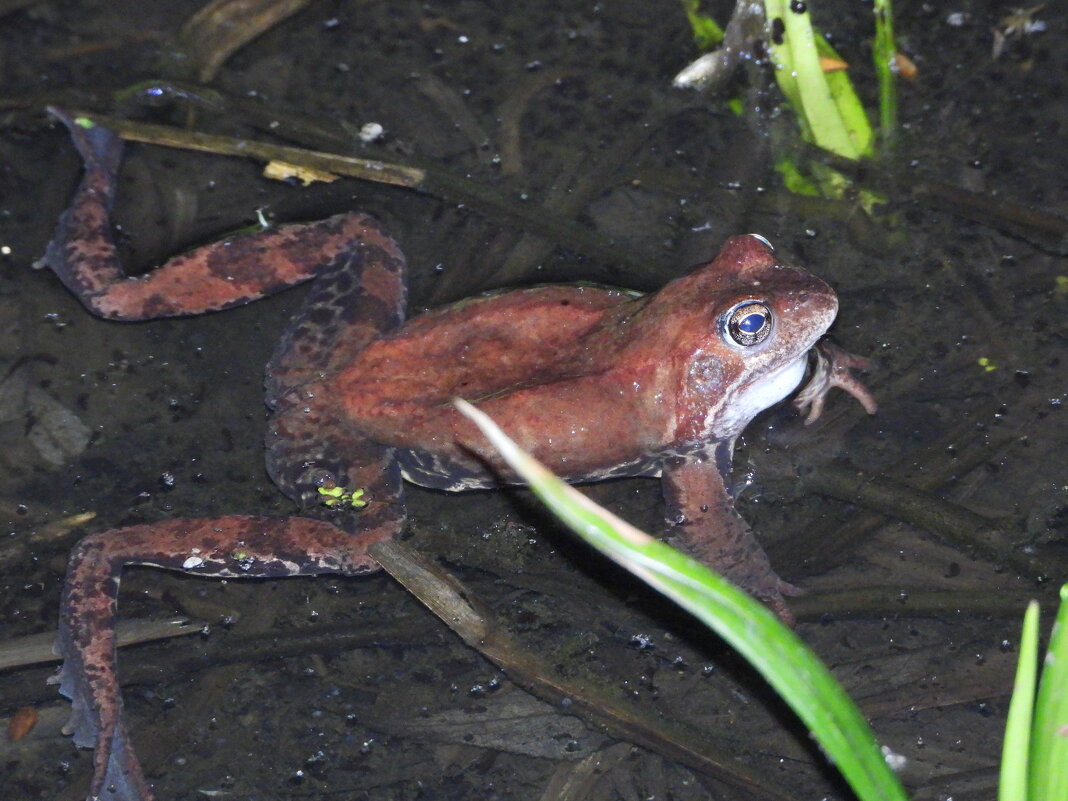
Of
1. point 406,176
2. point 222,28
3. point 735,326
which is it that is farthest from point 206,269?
point 735,326

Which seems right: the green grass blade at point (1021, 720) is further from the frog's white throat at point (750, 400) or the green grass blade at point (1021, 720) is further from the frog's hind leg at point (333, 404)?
the frog's hind leg at point (333, 404)

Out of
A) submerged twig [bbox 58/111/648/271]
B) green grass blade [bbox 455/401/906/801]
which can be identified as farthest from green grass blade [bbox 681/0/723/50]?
green grass blade [bbox 455/401/906/801]

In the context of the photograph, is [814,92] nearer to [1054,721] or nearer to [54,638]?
[1054,721]

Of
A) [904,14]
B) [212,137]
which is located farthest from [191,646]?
[904,14]

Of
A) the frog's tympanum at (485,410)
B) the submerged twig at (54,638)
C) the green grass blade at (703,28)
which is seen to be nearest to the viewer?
the frog's tympanum at (485,410)

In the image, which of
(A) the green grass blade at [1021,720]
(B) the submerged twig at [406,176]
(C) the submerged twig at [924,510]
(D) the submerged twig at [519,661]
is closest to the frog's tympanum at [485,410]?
(D) the submerged twig at [519,661]

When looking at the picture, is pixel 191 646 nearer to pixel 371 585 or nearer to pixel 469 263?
pixel 371 585
